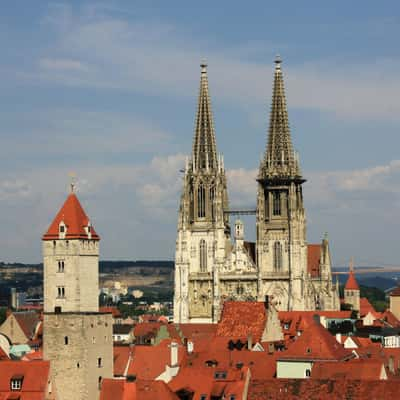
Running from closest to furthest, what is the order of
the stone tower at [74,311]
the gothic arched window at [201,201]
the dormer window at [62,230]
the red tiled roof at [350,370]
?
the red tiled roof at [350,370] → the stone tower at [74,311] → the dormer window at [62,230] → the gothic arched window at [201,201]

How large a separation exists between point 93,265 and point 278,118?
78510 mm

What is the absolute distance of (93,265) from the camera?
90.1 meters

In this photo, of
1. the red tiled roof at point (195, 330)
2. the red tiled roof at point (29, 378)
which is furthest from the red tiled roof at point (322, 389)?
the red tiled roof at point (195, 330)

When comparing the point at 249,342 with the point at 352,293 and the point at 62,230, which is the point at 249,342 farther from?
the point at 352,293

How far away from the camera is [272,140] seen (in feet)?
547

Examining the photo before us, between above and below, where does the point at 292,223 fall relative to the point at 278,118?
below

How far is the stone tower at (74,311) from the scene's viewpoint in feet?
282

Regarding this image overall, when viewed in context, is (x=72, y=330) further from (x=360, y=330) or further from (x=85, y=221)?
(x=360, y=330)

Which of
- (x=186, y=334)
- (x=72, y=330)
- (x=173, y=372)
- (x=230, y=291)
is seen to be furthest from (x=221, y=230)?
(x=72, y=330)

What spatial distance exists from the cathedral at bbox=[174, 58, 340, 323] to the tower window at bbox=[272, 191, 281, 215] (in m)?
0.12

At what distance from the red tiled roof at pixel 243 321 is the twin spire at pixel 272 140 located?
52.9 metres

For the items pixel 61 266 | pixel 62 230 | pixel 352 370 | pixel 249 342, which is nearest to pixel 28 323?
pixel 249 342

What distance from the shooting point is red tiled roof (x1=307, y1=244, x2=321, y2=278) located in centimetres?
17062

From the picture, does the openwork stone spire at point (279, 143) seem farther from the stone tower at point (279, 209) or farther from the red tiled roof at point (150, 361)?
the red tiled roof at point (150, 361)
